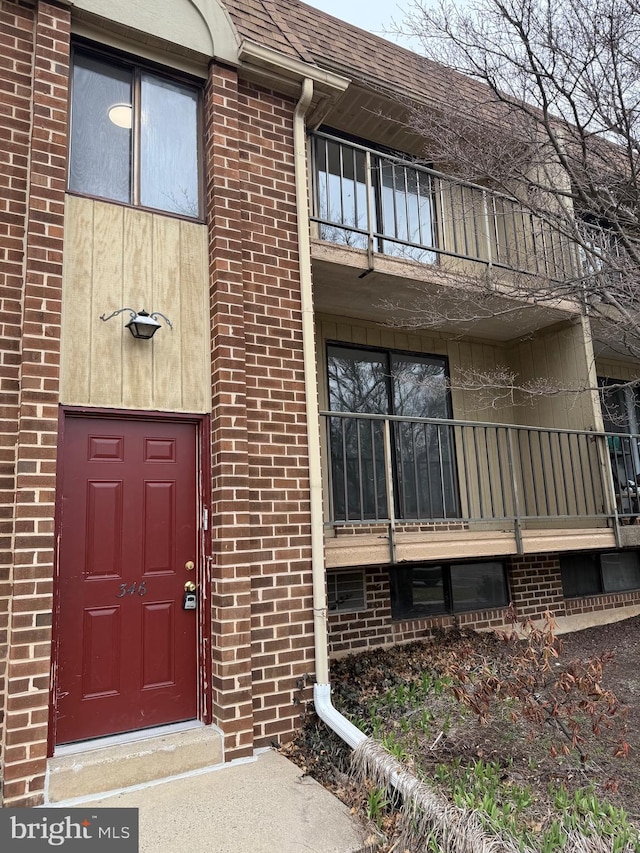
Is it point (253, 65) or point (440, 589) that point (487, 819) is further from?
point (253, 65)

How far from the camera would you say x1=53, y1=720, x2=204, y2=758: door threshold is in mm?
3628

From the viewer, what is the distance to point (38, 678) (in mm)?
3447

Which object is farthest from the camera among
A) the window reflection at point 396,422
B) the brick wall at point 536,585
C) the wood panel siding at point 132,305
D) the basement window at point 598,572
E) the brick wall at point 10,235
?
the basement window at point 598,572

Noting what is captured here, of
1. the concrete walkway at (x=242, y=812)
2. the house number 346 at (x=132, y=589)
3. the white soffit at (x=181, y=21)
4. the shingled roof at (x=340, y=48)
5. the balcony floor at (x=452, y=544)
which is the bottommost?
the concrete walkway at (x=242, y=812)

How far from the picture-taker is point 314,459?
4664mm

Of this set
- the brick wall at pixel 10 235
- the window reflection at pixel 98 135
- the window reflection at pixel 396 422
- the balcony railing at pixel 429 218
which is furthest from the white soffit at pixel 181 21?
the window reflection at pixel 396 422

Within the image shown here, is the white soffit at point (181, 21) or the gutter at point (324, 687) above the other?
the white soffit at point (181, 21)

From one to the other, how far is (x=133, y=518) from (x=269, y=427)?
4.06 feet

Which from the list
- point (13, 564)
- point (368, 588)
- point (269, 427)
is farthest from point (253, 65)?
point (368, 588)

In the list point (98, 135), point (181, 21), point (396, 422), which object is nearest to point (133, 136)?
point (98, 135)

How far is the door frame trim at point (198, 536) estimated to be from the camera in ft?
12.1

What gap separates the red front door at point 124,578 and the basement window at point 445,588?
3007mm

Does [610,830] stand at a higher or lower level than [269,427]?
lower

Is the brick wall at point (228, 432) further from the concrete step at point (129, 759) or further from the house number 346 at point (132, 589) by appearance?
the house number 346 at point (132, 589)
